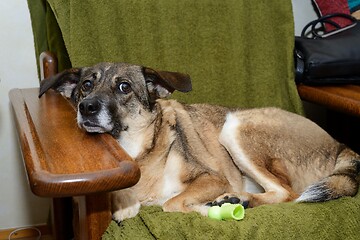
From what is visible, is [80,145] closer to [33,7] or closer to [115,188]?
[115,188]

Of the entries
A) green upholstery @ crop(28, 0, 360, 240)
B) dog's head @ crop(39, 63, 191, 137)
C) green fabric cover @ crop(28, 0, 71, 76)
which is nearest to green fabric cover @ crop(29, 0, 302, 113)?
green upholstery @ crop(28, 0, 360, 240)

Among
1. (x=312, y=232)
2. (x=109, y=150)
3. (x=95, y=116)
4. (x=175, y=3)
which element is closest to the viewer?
(x=109, y=150)

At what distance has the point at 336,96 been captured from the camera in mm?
1867

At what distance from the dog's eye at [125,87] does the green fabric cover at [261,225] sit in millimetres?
399

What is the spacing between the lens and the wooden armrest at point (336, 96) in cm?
177

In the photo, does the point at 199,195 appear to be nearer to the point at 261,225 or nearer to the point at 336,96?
the point at 261,225

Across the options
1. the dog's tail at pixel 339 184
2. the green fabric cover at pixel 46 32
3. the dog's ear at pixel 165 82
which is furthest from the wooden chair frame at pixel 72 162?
the dog's tail at pixel 339 184

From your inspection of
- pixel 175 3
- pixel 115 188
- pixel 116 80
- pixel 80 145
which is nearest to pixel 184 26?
pixel 175 3

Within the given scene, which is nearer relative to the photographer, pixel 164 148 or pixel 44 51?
pixel 164 148

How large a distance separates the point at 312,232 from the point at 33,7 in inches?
57.0

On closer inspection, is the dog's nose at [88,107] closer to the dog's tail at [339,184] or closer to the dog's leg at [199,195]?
the dog's leg at [199,195]

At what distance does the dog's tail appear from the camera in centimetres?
148

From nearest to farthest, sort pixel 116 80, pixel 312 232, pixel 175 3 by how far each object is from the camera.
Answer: pixel 312 232, pixel 116 80, pixel 175 3

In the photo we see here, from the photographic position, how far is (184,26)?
2.06 metres
